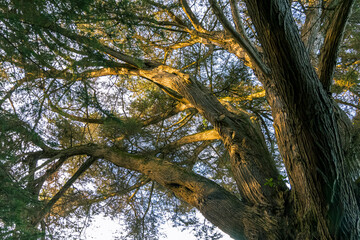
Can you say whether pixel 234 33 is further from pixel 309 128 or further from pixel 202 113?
pixel 202 113

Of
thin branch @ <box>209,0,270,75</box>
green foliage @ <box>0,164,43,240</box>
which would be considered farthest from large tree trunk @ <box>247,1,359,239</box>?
green foliage @ <box>0,164,43,240</box>

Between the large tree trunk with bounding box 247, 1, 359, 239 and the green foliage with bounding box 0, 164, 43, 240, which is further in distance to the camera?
the green foliage with bounding box 0, 164, 43, 240

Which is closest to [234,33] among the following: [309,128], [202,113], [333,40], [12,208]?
[333,40]

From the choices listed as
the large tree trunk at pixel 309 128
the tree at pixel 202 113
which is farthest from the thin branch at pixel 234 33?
the large tree trunk at pixel 309 128

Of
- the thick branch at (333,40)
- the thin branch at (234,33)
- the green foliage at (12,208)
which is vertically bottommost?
the green foliage at (12,208)

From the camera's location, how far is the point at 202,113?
3279 mm

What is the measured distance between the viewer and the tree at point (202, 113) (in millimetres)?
1796

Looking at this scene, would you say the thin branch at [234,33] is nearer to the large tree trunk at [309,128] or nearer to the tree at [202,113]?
the tree at [202,113]

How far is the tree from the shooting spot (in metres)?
1.80

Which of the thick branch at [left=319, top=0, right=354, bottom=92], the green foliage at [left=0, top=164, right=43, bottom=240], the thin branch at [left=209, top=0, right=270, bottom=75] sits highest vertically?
the thin branch at [left=209, top=0, right=270, bottom=75]

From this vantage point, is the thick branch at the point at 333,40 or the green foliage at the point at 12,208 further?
the green foliage at the point at 12,208

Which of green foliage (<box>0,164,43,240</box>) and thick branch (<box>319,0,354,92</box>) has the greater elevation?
thick branch (<box>319,0,354,92</box>)

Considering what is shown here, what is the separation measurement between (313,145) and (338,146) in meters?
0.19

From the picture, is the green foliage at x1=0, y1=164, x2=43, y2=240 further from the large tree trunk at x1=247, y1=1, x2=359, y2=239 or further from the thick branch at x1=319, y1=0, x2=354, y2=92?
the thick branch at x1=319, y1=0, x2=354, y2=92
